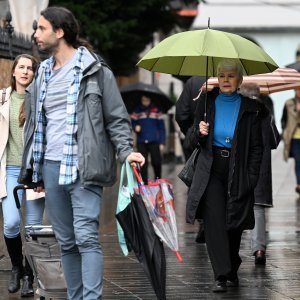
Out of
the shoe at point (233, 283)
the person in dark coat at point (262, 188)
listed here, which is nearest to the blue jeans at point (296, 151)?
the person in dark coat at point (262, 188)

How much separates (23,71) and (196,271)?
90.7 inches

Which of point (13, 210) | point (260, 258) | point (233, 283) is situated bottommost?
point (260, 258)

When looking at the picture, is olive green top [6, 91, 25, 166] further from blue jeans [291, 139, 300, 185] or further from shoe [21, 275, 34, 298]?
blue jeans [291, 139, 300, 185]

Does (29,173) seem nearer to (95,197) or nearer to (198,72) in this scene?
(95,197)

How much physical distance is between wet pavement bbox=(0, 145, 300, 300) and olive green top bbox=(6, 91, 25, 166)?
3.21 feet

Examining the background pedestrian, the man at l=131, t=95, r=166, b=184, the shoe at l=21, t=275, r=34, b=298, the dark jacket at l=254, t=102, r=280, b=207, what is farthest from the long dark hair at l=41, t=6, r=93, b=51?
the man at l=131, t=95, r=166, b=184

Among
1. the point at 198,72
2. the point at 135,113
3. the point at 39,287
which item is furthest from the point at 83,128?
the point at 135,113

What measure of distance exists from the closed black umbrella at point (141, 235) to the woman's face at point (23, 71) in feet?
6.93

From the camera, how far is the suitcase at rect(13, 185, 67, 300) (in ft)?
25.0

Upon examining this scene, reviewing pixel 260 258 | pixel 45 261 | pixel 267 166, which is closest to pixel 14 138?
pixel 45 261

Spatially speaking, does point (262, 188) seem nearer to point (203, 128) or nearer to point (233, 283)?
point (233, 283)

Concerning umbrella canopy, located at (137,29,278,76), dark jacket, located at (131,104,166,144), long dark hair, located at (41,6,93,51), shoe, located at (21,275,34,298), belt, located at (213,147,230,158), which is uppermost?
long dark hair, located at (41,6,93,51)

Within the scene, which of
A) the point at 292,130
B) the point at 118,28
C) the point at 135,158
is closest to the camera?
the point at 135,158

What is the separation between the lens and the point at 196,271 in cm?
965
